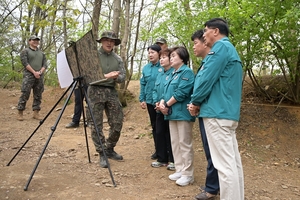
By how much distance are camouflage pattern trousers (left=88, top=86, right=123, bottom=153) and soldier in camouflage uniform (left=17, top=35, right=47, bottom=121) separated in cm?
357

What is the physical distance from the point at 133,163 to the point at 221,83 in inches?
89.9

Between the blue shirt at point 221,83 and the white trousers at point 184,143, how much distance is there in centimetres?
77

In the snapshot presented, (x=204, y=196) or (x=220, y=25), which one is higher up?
(x=220, y=25)

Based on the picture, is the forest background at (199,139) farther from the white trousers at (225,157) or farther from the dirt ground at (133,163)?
the white trousers at (225,157)

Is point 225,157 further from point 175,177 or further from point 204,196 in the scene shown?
point 175,177

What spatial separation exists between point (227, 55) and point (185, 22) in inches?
149

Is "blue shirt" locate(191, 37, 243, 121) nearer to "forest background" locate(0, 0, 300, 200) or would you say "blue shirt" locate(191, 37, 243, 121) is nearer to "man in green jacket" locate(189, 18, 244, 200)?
"man in green jacket" locate(189, 18, 244, 200)

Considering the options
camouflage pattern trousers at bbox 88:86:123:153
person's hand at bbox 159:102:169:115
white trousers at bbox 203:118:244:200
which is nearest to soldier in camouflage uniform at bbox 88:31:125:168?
camouflage pattern trousers at bbox 88:86:123:153

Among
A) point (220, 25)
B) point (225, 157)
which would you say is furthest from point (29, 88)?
point (225, 157)

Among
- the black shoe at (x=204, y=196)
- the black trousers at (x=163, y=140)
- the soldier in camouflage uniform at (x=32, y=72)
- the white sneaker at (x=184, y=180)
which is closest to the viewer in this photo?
the black shoe at (x=204, y=196)

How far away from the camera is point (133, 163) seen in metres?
4.35

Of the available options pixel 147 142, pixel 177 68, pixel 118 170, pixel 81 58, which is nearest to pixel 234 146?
pixel 177 68

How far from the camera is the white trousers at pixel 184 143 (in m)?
3.47

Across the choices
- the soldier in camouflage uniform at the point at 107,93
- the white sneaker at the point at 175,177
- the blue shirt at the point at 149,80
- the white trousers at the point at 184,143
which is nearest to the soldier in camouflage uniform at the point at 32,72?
the soldier in camouflage uniform at the point at 107,93
